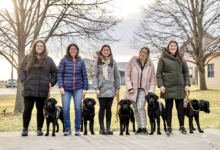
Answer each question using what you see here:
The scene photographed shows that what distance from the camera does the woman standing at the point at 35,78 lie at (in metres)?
5.39

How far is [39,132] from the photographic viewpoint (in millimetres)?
5547

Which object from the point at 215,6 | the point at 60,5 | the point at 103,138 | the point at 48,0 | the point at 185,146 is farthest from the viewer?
the point at 215,6

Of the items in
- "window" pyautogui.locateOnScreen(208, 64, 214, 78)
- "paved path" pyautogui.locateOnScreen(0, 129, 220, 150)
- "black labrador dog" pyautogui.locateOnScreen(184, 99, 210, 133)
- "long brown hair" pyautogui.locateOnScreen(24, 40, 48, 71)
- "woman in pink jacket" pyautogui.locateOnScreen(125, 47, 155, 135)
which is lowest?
"paved path" pyautogui.locateOnScreen(0, 129, 220, 150)

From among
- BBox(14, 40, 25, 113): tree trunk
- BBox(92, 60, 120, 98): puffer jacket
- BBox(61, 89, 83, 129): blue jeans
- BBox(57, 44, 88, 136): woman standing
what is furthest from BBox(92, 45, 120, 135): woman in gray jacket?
BBox(14, 40, 25, 113): tree trunk

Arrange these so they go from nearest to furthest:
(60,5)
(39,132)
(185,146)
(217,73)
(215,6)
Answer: (185,146) → (39,132) → (60,5) → (215,6) → (217,73)

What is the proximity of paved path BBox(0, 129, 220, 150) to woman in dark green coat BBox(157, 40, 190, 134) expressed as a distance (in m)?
0.58

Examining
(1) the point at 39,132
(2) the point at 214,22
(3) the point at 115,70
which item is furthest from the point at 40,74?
(2) the point at 214,22

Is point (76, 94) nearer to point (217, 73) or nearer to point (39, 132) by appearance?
point (39, 132)

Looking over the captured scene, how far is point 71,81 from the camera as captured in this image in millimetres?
5469

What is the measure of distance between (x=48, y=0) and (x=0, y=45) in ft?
12.0

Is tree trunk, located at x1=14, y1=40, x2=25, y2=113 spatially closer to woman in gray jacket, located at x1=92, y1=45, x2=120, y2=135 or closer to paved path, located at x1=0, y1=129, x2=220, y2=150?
paved path, located at x1=0, y1=129, x2=220, y2=150

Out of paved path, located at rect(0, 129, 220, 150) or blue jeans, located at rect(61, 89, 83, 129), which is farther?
blue jeans, located at rect(61, 89, 83, 129)

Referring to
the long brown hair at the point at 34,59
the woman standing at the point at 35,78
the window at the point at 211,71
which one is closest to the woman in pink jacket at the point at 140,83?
the woman standing at the point at 35,78

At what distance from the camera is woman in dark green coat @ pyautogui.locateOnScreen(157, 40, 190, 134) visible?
5.59 meters
